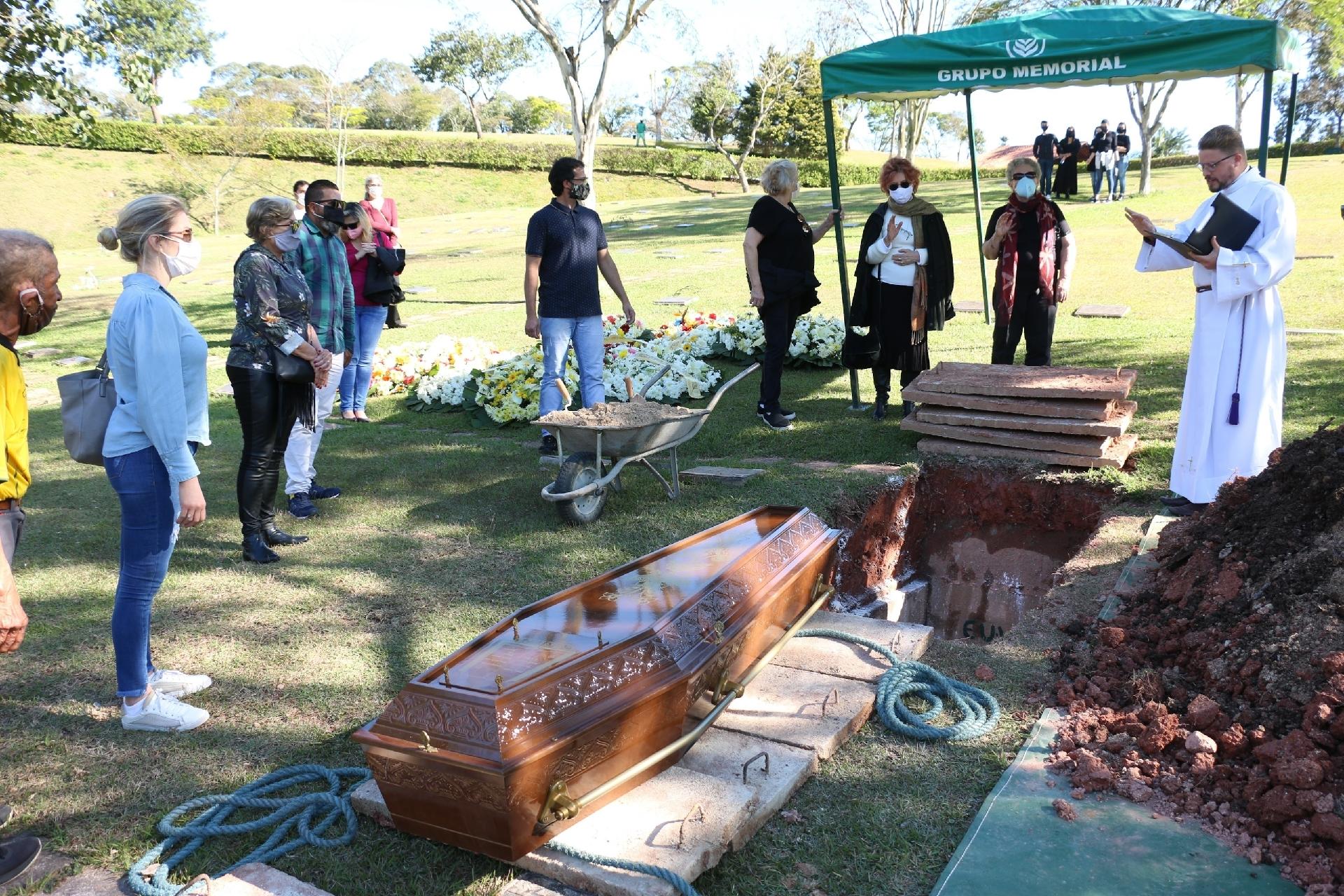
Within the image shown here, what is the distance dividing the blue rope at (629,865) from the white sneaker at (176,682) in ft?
6.54

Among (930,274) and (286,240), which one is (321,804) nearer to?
(286,240)

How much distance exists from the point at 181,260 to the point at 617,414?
9.96 ft

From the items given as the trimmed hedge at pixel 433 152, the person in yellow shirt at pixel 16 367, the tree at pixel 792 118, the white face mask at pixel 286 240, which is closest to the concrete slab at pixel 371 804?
the person in yellow shirt at pixel 16 367

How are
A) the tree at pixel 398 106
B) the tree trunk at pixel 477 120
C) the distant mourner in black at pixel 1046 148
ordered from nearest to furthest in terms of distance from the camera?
the distant mourner in black at pixel 1046 148
the tree trunk at pixel 477 120
the tree at pixel 398 106

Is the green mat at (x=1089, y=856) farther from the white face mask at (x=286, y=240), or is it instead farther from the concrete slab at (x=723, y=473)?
the white face mask at (x=286, y=240)

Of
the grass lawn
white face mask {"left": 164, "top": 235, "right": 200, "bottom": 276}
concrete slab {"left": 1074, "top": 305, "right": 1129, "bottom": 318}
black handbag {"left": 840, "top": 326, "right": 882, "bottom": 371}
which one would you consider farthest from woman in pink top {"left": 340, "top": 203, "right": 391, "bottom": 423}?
concrete slab {"left": 1074, "top": 305, "right": 1129, "bottom": 318}

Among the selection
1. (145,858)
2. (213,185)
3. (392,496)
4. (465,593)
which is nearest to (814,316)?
(392,496)

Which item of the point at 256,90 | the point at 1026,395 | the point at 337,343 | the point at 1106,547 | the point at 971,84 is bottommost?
the point at 1106,547

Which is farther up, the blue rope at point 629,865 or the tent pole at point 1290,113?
the tent pole at point 1290,113

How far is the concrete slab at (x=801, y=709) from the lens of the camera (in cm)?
345

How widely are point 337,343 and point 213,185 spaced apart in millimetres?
33640

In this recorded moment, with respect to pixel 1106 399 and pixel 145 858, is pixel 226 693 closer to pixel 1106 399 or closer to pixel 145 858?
pixel 145 858

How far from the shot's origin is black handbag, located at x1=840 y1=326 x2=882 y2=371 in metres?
7.73

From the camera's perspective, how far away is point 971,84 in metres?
7.16
